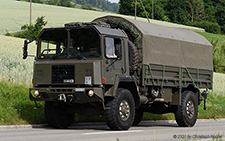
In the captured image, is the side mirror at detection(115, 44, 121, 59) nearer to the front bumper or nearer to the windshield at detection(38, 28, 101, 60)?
the windshield at detection(38, 28, 101, 60)

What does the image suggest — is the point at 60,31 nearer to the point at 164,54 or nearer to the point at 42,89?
the point at 42,89

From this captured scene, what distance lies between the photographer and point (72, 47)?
48.4 ft

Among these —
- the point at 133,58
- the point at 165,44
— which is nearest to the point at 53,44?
the point at 133,58

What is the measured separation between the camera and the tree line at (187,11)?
443 ft

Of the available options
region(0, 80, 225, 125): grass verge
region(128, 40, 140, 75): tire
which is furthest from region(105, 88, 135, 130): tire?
region(0, 80, 225, 125): grass verge

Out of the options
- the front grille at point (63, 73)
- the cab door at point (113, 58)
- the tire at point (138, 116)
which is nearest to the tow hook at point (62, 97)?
the front grille at point (63, 73)

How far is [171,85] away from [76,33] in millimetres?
4569

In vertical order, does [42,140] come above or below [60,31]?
below

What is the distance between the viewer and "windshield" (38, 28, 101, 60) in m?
14.4

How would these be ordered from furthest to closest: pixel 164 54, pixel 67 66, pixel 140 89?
1. pixel 164 54
2. pixel 140 89
3. pixel 67 66

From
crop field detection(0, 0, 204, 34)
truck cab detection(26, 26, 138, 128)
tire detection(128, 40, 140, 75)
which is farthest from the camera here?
crop field detection(0, 0, 204, 34)

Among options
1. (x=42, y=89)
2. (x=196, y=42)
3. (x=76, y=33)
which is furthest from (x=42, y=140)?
(x=196, y=42)

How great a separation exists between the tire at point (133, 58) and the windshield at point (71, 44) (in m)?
1.92

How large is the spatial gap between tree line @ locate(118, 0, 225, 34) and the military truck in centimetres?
11133
